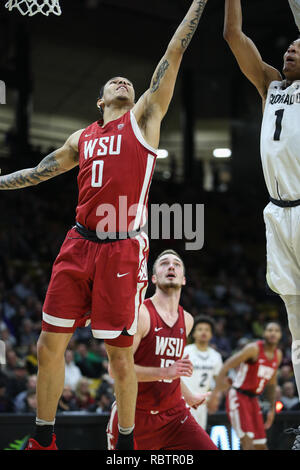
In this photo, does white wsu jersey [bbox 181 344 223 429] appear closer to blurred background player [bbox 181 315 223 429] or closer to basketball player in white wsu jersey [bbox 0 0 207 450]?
blurred background player [bbox 181 315 223 429]

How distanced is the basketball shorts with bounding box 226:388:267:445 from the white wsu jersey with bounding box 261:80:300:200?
539cm

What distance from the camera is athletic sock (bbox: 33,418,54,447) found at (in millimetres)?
4258

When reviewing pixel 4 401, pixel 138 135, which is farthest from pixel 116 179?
pixel 4 401

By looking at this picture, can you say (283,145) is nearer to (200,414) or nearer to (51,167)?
(51,167)

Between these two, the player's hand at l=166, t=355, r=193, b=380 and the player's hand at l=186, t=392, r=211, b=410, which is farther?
the player's hand at l=186, t=392, r=211, b=410

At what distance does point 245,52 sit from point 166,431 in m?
3.09

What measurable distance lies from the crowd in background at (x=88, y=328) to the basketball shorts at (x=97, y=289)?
2817mm

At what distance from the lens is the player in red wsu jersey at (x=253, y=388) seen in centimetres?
913

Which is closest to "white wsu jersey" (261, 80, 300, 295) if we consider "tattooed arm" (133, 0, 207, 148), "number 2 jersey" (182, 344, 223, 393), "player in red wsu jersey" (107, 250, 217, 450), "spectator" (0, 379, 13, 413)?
"tattooed arm" (133, 0, 207, 148)

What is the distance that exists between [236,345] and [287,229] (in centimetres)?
993

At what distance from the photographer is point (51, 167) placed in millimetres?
4934

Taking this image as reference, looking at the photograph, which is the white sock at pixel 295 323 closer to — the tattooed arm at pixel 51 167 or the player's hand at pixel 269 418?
the tattooed arm at pixel 51 167

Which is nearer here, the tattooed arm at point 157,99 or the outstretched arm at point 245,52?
the tattooed arm at point 157,99

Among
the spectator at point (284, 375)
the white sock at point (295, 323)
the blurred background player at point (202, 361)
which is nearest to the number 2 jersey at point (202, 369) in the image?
the blurred background player at point (202, 361)
